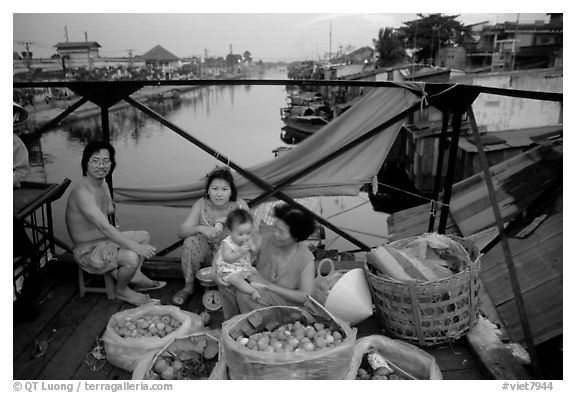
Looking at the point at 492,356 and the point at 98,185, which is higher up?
the point at 98,185

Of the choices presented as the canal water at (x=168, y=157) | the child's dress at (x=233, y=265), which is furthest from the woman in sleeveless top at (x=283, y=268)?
the canal water at (x=168, y=157)

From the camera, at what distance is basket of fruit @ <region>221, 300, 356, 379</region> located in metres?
2.12

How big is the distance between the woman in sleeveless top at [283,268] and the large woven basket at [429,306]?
38 cm

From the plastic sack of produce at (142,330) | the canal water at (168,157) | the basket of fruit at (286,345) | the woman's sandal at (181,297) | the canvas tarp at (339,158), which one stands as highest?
the canvas tarp at (339,158)

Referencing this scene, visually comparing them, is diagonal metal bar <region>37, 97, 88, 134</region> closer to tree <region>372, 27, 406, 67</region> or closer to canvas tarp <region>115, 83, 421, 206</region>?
canvas tarp <region>115, 83, 421, 206</region>

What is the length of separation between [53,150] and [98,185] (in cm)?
2754

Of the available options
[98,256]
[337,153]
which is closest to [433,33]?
[337,153]

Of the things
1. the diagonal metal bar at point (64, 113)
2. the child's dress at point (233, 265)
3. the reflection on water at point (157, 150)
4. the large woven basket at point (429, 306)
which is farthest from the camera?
the reflection on water at point (157, 150)

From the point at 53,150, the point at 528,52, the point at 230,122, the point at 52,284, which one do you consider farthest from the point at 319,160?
the point at 230,122

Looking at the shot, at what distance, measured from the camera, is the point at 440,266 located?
8.71 feet

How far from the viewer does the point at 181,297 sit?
316 cm

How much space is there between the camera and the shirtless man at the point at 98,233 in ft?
9.67

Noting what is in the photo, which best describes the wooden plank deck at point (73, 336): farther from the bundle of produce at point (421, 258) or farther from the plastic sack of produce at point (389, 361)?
the bundle of produce at point (421, 258)
